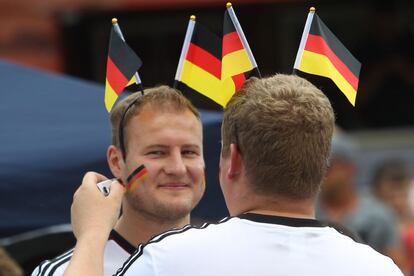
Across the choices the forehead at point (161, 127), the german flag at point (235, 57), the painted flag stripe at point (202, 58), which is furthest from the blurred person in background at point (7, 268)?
the german flag at point (235, 57)

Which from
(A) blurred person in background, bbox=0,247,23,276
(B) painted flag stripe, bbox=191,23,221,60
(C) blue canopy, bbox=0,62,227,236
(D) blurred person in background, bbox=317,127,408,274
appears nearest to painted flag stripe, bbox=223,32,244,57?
(B) painted flag stripe, bbox=191,23,221,60

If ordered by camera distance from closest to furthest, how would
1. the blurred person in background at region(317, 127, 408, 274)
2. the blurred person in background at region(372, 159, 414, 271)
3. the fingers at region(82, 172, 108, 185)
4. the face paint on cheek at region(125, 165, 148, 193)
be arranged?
the fingers at region(82, 172, 108, 185), the face paint on cheek at region(125, 165, 148, 193), the blurred person in background at region(317, 127, 408, 274), the blurred person in background at region(372, 159, 414, 271)

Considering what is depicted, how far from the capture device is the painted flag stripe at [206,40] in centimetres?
336

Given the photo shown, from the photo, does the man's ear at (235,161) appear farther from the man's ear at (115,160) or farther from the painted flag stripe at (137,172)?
the man's ear at (115,160)

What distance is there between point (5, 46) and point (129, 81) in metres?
6.37

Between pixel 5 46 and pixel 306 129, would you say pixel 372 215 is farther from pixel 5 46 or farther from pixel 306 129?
pixel 306 129

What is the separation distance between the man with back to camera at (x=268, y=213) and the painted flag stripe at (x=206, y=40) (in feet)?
2.29

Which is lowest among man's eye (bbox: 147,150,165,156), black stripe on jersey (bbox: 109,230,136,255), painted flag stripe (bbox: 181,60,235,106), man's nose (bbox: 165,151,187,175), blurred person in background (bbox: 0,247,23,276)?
blurred person in background (bbox: 0,247,23,276)

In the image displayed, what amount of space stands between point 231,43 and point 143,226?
0.79m

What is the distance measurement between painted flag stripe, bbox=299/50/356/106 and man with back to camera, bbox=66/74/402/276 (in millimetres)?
400

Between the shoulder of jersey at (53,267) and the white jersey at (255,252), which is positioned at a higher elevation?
the white jersey at (255,252)

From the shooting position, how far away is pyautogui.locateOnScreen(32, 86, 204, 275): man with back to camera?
11.4ft

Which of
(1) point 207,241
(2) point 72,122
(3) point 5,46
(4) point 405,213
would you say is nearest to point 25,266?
(2) point 72,122

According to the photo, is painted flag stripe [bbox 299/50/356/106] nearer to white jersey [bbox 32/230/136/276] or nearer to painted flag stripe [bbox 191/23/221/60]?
painted flag stripe [bbox 191/23/221/60]
